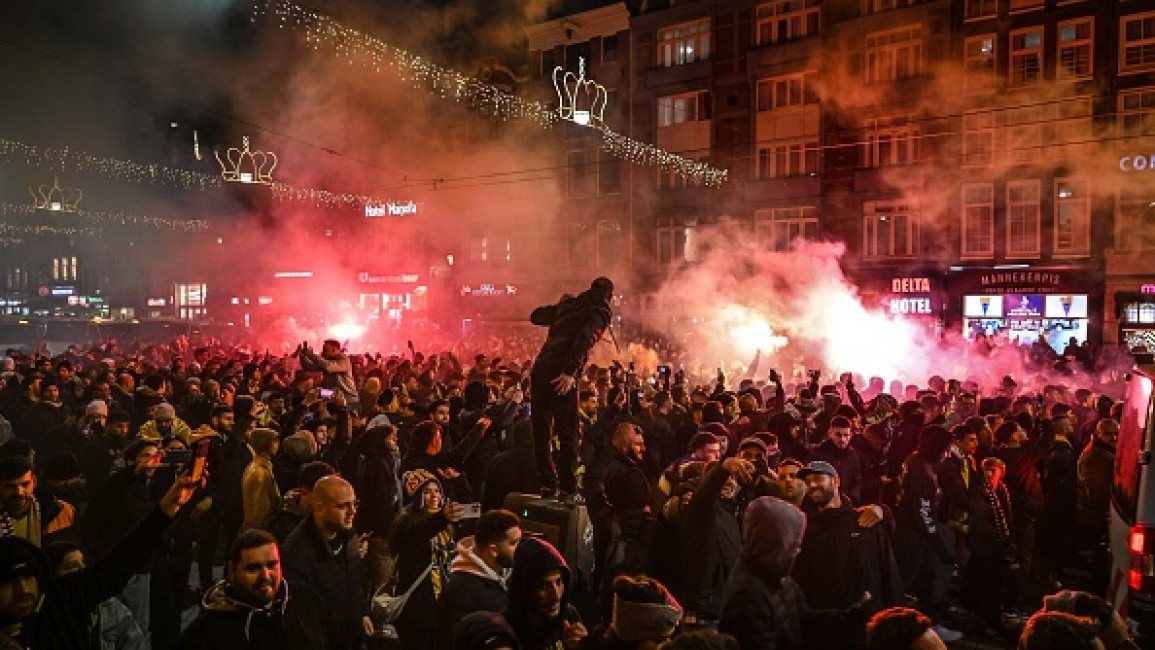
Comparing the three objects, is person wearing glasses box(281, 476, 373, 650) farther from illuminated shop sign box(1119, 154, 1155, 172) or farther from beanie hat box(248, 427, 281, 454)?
illuminated shop sign box(1119, 154, 1155, 172)

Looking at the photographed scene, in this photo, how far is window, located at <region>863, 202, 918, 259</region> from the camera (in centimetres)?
2712

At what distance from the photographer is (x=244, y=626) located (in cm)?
334

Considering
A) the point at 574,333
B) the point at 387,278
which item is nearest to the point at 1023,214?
the point at 574,333

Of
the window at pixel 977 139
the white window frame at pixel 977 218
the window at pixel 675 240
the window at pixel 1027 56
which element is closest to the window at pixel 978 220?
the white window frame at pixel 977 218

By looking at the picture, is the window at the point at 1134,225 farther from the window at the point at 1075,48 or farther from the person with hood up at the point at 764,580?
the person with hood up at the point at 764,580

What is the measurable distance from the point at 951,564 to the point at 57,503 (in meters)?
6.70

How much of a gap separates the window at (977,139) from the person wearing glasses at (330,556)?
25.7 meters

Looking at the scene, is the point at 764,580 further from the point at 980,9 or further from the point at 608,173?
the point at 608,173

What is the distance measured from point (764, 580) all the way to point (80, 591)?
307 centimetres

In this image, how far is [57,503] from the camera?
5484 millimetres

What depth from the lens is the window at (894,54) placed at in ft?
86.9

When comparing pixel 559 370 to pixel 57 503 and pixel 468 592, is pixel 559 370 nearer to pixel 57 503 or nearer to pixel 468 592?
pixel 468 592

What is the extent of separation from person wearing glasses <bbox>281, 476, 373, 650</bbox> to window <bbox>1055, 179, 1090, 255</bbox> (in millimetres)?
26029

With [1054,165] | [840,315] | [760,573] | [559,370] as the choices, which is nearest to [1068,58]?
[1054,165]
